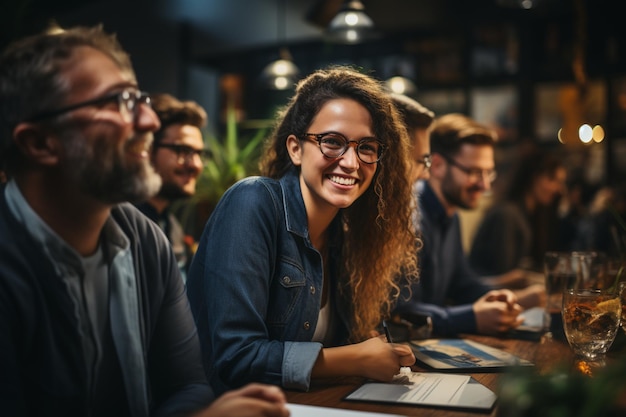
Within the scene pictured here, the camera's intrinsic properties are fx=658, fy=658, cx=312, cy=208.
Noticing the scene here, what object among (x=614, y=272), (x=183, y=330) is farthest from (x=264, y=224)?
(x=614, y=272)

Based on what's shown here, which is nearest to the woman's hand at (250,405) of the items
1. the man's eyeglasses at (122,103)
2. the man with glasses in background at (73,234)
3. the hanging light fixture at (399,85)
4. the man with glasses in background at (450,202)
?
the man with glasses in background at (73,234)

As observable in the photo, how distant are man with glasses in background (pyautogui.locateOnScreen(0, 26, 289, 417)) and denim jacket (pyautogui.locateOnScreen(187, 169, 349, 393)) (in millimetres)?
244

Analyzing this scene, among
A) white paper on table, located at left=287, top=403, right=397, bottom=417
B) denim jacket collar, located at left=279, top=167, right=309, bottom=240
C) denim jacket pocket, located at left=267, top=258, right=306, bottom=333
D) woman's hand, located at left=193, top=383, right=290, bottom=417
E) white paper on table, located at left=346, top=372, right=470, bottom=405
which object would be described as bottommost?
white paper on table, located at left=346, top=372, right=470, bottom=405

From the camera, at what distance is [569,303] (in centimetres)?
169

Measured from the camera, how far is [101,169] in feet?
3.84

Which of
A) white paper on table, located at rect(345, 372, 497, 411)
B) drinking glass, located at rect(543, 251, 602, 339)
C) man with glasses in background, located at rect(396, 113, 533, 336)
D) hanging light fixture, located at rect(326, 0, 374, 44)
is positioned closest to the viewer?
white paper on table, located at rect(345, 372, 497, 411)

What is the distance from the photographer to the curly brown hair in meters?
1.80

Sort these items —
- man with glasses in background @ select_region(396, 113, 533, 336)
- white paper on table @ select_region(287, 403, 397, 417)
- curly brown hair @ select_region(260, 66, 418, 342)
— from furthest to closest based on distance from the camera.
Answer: man with glasses in background @ select_region(396, 113, 533, 336) < curly brown hair @ select_region(260, 66, 418, 342) < white paper on table @ select_region(287, 403, 397, 417)

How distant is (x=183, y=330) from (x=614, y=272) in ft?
4.92

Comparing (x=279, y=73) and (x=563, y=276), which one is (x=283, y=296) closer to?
(x=563, y=276)

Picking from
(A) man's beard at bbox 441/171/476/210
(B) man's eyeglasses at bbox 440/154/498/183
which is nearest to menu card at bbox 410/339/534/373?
(A) man's beard at bbox 441/171/476/210

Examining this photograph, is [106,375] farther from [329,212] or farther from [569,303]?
[569,303]

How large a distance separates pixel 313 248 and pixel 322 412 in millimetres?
598

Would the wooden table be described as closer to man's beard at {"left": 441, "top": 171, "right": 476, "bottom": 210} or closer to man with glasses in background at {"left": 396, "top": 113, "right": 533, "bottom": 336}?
man with glasses in background at {"left": 396, "top": 113, "right": 533, "bottom": 336}
